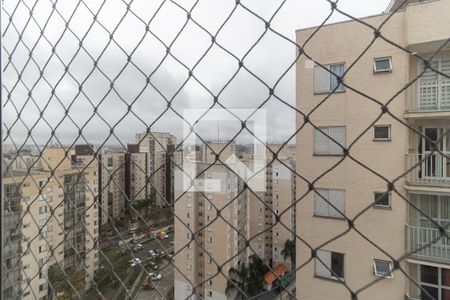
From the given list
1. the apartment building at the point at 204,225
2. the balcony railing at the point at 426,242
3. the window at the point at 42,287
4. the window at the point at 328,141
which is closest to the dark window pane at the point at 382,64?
the window at the point at 328,141

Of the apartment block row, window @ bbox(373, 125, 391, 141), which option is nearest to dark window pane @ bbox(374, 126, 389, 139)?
window @ bbox(373, 125, 391, 141)

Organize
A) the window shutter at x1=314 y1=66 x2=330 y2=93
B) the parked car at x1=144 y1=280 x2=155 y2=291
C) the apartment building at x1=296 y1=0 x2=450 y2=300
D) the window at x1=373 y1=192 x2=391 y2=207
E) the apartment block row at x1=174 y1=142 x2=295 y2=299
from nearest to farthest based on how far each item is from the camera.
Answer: the window at x1=373 y1=192 x2=391 y2=207
the apartment block row at x1=174 y1=142 x2=295 y2=299
the parked car at x1=144 y1=280 x2=155 y2=291
the window shutter at x1=314 y1=66 x2=330 y2=93
the apartment building at x1=296 y1=0 x2=450 y2=300

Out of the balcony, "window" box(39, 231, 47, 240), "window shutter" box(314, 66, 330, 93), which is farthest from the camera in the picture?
the balcony

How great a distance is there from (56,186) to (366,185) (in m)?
1.33

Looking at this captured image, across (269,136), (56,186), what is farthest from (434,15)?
(56,186)

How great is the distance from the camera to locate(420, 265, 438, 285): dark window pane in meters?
1.87

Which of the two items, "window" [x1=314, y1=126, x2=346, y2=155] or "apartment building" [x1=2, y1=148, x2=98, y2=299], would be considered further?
"window" [x1=314, y1=126, x2=346, y2=155]

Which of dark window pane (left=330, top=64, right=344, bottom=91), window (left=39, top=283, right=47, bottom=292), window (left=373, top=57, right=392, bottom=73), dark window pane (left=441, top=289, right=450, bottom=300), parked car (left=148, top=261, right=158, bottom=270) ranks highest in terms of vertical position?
window (left=373, top=57, right=392, bottom=73)

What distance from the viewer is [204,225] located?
742 millimetres

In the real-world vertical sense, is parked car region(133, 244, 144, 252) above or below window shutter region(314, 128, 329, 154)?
below

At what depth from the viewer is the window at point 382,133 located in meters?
1.34

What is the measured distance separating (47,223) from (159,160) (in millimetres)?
401

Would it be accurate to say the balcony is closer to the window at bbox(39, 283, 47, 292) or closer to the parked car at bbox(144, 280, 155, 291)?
the parked car at bbox(144, 280, 155, 291)

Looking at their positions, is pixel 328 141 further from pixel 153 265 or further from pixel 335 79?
pixel 153 265
